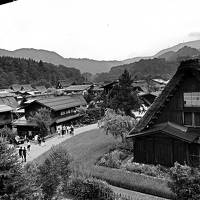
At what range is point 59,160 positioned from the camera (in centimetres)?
1429

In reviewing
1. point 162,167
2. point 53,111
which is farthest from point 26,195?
point 53,111

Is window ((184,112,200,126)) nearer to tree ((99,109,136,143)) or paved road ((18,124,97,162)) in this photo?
tree ((99,109,136,143))

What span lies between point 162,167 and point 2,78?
12117cm

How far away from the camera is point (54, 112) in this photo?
43.0m

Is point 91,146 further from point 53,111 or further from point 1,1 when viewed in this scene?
point 1,1

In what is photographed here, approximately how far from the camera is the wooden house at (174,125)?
19.1 meters

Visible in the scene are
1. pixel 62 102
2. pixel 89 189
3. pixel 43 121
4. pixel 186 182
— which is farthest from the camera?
pixel 62 102

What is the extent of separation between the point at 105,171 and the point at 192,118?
320 inches

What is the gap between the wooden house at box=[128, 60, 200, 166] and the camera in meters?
19.1

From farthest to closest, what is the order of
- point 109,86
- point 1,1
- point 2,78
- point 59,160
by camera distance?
point 2,78, point 109,86, point 59,160, point 1,1

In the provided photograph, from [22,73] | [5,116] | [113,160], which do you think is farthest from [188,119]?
[22,73]

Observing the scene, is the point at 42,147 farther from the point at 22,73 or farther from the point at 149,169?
the point at 22,73

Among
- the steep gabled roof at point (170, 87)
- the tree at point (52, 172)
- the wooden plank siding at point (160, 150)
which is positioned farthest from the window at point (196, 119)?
the tree at point (52, 172)

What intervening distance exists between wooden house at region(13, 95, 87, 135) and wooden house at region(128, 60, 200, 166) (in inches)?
916
